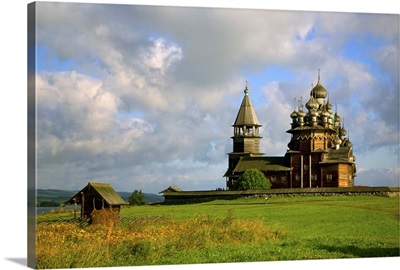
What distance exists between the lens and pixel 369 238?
24734mm

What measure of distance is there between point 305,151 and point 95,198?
32.8 feet

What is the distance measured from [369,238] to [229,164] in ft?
15.9

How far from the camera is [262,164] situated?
29.0 m

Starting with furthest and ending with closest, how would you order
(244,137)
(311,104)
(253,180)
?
(253,180) < (311,104) < (244,137)

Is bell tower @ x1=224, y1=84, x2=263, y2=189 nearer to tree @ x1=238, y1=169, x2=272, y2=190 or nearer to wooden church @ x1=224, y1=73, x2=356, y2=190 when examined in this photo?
wooden church @ x1=224, y1=73, x2=356, y2=190

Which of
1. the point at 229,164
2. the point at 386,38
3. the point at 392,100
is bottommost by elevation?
the point at 229,164

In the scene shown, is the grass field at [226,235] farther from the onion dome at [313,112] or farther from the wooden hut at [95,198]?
the onion dome at [313,112]

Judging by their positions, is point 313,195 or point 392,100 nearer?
point 392,100

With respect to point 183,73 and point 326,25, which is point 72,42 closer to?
point 183,73

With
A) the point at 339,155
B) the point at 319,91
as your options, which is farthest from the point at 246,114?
the point at 339,155

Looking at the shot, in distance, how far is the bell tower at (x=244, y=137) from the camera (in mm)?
24750

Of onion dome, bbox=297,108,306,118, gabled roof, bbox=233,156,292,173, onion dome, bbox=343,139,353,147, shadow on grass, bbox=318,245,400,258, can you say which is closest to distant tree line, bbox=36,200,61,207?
gabled roof, bbox=233,156,292,173

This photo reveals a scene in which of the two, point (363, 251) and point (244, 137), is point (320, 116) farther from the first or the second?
point (363, 251)

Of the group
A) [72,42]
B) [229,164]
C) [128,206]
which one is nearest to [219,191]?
[229,164]
